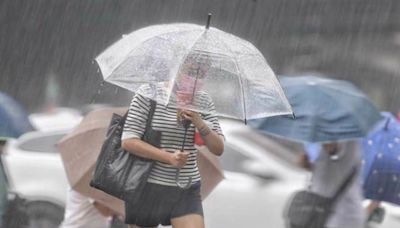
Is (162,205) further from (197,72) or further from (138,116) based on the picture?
(197,72)

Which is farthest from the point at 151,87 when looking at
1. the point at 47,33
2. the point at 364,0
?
the point at 47,33

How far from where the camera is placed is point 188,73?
4.69m

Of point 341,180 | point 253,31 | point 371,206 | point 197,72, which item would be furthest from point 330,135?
point 253,31

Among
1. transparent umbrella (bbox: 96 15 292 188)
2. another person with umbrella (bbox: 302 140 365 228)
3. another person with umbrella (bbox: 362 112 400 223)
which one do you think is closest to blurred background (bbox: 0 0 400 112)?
another person with umbrella (bbox: 362 112 400 223)

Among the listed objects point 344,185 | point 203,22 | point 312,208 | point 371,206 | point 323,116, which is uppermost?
point 323,116

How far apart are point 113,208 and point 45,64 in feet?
39.8

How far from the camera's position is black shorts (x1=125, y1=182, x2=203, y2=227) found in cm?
485

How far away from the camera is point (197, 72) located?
4.71 meters

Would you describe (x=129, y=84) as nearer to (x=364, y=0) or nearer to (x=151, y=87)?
(x=151, y=87)

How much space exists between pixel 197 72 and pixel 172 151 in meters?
0.42

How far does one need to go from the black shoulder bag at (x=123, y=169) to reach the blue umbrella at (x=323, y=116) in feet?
4.79

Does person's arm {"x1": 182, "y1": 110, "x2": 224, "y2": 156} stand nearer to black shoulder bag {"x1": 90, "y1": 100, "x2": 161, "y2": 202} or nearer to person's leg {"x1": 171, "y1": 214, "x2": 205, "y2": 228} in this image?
black shoulder bag {"x1": 90, "y1": 100, "x2": 161, "y2": 202}

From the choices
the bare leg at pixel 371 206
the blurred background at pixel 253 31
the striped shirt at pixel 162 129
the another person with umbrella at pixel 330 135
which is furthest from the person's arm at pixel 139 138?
the blurred background at pixel 253 31

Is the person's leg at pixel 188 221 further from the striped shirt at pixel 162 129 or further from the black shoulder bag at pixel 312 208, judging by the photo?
the black shoulder bag at pixel 312 208
